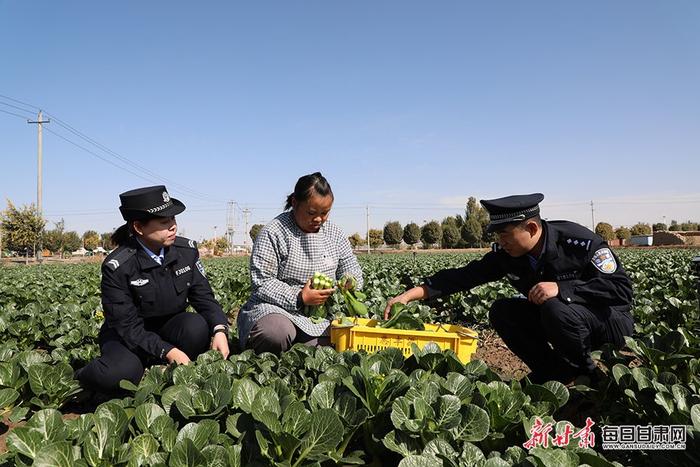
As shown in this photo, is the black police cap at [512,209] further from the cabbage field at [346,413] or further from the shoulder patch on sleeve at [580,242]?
the cabbage field at [346,413]

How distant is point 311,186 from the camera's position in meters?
3.02

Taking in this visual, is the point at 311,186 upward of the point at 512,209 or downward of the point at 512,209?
upward

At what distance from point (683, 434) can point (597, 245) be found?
1.32 m

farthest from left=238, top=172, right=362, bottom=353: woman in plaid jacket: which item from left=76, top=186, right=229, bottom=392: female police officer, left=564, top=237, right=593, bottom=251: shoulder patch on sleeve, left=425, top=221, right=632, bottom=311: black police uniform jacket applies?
left=564, top=237, right=593, bottom=251: shoulder patch on sleeve

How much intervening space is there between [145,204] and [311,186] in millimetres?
1033

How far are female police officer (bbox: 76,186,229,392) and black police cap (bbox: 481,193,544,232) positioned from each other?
1927mm

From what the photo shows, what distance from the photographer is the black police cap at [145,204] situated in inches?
111

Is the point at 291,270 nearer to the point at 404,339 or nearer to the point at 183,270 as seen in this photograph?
the point at 183,270

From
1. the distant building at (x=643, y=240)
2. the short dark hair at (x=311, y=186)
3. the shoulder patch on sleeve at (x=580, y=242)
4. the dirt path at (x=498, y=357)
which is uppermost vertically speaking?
the short dark hair at (x=311, y=186)

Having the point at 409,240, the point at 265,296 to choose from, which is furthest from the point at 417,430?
the point at 409,240

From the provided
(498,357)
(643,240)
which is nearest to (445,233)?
(643,240)

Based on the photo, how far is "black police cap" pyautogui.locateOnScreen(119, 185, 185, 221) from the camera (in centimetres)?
281

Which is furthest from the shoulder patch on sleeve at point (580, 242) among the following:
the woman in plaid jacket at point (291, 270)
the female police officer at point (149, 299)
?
the female police officer at point (149, 299)

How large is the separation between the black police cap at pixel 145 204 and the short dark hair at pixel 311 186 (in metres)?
0.81
